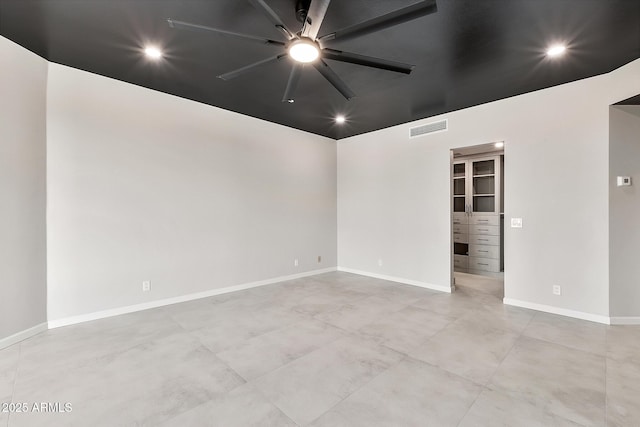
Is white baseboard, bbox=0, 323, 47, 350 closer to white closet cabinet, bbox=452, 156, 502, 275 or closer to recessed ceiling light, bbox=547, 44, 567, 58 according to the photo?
recessed ceiling light, bbox=547, 44, 567, 58

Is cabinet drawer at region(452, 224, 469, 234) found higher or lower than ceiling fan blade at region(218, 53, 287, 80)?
lower

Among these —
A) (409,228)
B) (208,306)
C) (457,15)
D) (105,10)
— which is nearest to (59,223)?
(208,306)

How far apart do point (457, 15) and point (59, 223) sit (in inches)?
176

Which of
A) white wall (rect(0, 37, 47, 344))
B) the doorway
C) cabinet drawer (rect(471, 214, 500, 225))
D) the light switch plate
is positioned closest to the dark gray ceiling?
white wall (rect(0, 37, 47, 344))

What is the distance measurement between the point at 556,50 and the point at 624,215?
6.88 feet

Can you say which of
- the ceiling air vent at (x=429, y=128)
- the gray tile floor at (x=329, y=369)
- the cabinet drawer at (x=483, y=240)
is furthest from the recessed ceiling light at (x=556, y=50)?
the cabinet drawer at (x=483, y=240)

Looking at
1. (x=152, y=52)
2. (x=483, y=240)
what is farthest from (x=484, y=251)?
(x=152, y=52)

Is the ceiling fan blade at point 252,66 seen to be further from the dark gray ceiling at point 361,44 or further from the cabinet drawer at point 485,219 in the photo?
the cabinet drawer at point 485,219

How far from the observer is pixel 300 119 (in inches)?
194

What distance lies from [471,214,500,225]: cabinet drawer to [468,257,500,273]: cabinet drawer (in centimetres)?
77

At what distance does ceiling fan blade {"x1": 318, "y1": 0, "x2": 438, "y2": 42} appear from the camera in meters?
1.62

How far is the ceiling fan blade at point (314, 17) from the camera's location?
167 centimetres

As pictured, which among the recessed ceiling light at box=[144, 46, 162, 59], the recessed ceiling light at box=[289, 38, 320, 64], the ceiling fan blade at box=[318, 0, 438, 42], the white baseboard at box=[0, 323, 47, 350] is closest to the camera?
the ceiling fan blade at box=[318, 0, 438, 42]

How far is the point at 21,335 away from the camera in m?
2.77
